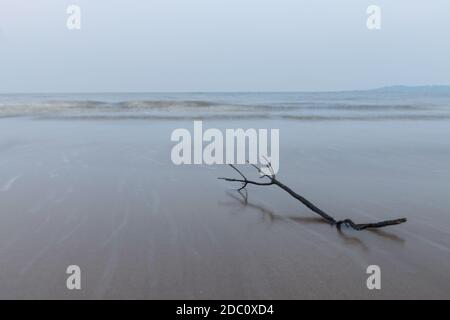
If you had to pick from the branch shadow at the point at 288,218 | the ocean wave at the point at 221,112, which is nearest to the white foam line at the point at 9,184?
the branch shadow at the point at 288,218

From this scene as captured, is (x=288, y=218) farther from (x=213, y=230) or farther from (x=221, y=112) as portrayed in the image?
(x=221, y=112)

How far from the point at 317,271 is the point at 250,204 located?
7.03 feet

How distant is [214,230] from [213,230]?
11mm

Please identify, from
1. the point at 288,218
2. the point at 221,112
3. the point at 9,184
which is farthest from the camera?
the point at 221,112

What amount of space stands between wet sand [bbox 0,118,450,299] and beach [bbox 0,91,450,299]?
0.6 inches

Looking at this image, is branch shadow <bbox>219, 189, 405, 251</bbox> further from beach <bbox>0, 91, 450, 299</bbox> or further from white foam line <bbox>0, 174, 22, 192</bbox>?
white foam line <bbox>0, 174, 22, 192</bbox>

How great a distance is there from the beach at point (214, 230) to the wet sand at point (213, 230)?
0.05 feet

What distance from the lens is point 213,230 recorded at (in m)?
4.58

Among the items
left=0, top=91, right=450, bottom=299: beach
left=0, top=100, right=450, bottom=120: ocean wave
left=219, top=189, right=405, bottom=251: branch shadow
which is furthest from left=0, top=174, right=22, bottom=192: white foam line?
left=0, top=100, right=450, bottom=120: ocean wave

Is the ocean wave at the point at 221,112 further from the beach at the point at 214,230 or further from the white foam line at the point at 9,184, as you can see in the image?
the white foam line at the point at 9,184

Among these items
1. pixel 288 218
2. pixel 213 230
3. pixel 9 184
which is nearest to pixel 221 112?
pixel 9 184
